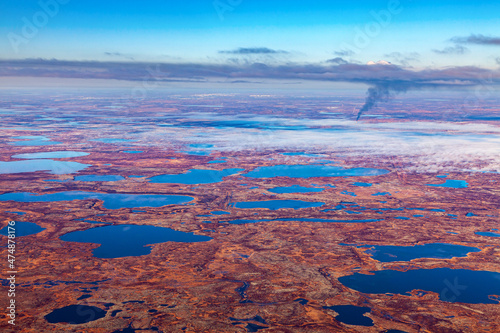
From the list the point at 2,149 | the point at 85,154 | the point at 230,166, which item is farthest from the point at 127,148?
the point at 230,166

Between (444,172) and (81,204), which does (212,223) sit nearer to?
(81,204)

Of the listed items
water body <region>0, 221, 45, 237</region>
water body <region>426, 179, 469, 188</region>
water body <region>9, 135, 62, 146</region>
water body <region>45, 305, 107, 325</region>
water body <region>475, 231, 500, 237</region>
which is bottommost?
water body <region>9, 135, 62, 146</region>

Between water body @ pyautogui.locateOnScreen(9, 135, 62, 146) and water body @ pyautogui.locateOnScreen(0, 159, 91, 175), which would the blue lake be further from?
water body @ pyautogui.locateOnScreen(9, 135, 62, 146)

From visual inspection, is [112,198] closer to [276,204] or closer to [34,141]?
[276,204]

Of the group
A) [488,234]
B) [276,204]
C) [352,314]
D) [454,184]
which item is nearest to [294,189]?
[276,204]

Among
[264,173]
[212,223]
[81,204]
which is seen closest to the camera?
[212,223]

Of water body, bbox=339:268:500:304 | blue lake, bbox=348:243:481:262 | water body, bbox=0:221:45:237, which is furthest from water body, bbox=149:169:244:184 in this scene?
water body, bbox=339:268:500:304
